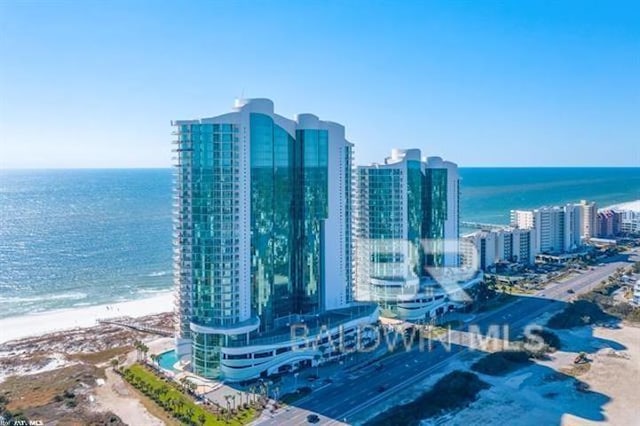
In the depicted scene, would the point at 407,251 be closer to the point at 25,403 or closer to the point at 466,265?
the point at 466,265

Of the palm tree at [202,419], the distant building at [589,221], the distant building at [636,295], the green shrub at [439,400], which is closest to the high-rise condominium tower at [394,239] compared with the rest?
the green shrub at [439,400]

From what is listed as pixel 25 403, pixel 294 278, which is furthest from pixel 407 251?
pixel 25 403

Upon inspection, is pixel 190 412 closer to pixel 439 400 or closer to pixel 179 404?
pixel 179 404

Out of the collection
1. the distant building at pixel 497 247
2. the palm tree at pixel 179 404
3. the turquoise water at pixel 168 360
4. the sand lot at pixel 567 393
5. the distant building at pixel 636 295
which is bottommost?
the sand lot at pixel 567 393

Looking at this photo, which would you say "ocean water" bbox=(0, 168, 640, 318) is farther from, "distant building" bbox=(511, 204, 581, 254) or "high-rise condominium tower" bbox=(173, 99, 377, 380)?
"distant building" bbox=(511, 204, 581, 254)

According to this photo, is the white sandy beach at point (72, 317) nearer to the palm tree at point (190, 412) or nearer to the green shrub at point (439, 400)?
the palm tree at point (190, 412)

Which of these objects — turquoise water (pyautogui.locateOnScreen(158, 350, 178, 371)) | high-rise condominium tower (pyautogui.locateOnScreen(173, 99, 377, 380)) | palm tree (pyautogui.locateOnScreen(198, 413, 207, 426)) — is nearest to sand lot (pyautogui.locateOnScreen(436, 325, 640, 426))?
high-rise condominium tower (pyautogui.locateOnScreen(173, 99, 377, 380))
